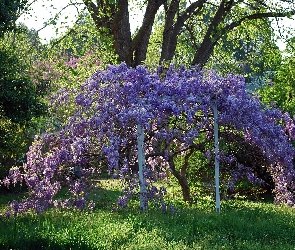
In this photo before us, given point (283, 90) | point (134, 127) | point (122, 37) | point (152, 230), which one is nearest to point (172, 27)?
point (122, 37)

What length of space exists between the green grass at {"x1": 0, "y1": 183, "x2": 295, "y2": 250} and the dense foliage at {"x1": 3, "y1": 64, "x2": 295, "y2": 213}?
67 centimetres

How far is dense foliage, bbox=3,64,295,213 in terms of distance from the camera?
31.6 ft

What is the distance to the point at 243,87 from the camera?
10266 millimetres

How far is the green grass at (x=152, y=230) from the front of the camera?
23.1ft

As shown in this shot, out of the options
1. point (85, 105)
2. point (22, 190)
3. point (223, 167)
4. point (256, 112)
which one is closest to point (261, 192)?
point (223, 167)

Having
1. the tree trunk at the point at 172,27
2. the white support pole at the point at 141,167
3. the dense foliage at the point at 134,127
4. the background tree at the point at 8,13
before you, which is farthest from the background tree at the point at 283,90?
the background tree at the point at 8,13

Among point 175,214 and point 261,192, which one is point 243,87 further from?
point 261,192

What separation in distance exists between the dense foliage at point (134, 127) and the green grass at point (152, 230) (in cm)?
67

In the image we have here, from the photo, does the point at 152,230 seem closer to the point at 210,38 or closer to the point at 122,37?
the point at 122,37

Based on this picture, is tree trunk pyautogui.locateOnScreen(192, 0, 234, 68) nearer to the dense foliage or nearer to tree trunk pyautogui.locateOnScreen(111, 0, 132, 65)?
tree trunk pyautogui.locateOnScreen(111, 0, 132, 65)

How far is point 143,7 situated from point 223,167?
980 cm

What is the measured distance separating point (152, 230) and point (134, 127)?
284 centimetres

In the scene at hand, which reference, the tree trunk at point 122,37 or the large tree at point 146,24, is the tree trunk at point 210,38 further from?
the tree trunk at point 122,37

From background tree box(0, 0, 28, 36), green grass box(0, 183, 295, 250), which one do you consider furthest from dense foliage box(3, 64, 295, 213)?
background tree box(0, 0, 28, 36)
